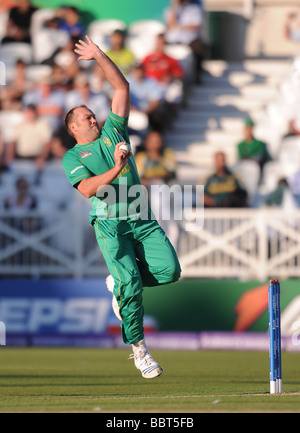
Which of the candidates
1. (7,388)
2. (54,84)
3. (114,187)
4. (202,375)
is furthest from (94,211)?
(54,84)

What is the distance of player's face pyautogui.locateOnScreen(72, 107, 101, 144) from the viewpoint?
8609mm

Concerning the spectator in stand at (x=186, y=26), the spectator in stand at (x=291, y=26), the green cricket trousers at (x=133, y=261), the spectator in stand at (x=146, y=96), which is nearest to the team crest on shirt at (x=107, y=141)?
the green cricket trousers at (x=133, y=261)

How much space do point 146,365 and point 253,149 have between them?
934cm

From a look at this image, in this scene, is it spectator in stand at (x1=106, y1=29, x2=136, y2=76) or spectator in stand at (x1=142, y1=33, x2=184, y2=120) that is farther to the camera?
spectator in stand at (x1=106, y1=29, x2=136, y2=76)

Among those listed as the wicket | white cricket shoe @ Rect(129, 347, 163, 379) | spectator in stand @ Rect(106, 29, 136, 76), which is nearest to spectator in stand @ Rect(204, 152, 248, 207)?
spectator in stand @ Rect(106, 29, 136, 76)

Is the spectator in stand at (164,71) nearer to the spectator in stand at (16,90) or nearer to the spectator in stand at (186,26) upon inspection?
the spectator in stand at (186,26)

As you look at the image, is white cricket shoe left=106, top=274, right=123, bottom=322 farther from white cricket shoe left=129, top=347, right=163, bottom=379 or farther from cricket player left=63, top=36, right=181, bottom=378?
white cricket shoe left=129, top=347, right=163, bottom=379

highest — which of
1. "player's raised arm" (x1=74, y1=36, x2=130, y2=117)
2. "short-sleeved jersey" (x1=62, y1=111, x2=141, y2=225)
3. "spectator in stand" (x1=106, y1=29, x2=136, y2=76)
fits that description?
"spectator in stand" (x1=106, y1=29, x2=136, y2=76)

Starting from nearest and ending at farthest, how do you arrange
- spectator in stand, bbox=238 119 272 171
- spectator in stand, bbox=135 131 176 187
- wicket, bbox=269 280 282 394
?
1. wicket, bbox=269 280 282 394
2. spectator in stand, bbox=135 131 176 187
3. spectator in stand, bbox=238 119 272 171

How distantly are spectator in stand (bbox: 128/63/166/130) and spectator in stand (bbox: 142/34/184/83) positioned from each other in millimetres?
251

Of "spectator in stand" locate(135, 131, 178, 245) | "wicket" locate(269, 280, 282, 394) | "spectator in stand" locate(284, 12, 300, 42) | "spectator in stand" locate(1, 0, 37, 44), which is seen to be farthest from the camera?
"spectator in stand" locate(284, 12, 300, 42)

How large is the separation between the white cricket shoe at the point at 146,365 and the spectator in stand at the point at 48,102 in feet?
33.1

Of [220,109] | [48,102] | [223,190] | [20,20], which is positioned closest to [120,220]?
[223,190]

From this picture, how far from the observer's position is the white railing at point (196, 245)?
14952 millimetres
